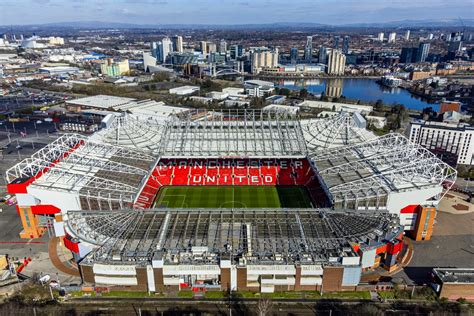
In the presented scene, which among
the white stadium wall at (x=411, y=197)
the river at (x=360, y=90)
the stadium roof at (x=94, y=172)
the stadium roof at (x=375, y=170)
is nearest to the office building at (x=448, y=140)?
the stadium roof at (x=375, y=170)

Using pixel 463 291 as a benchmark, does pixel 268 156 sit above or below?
above

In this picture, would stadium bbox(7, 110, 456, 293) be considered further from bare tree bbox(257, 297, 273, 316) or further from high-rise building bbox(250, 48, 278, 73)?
high-rise building bbox(250, 48, 278, 73)

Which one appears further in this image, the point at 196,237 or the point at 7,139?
the point at 7,139

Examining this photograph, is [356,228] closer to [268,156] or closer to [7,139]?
[268,156]

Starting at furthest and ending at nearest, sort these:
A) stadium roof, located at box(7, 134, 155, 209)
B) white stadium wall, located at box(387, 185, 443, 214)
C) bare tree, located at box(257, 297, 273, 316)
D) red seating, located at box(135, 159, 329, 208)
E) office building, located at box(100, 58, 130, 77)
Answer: office building, located at box(100, 58, 130, 77) → red seating, located at box(135, 159, 329, 208) → stadium roof, located at box(7, 134, 155, 209) → white stadium wall, located at box(387, 185, 443, 214) → bare tree, located at box(257, 297, 273, 316)

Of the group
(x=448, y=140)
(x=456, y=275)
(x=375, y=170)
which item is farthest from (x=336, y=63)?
(x=456, y=275)

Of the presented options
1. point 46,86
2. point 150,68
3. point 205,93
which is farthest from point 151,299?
point 150,68

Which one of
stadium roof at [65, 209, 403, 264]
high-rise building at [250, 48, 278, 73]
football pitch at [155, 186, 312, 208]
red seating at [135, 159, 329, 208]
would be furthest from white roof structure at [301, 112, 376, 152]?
high-rise building at [250, 48, 278, 73]
